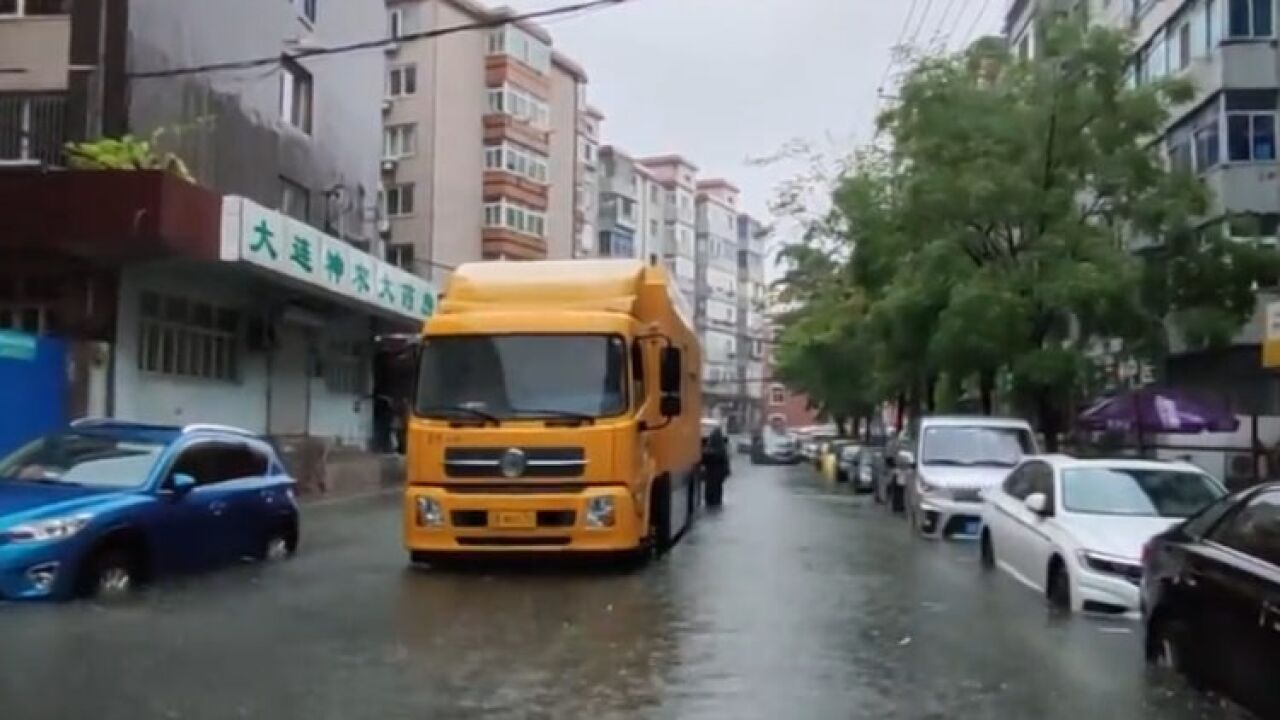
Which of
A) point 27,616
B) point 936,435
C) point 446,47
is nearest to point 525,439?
point 27,616

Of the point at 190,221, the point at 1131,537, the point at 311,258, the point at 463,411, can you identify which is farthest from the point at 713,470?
the point at 1131,537

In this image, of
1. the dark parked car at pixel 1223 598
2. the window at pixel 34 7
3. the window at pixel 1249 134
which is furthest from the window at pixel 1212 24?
the dark parked car at pixel 1223 598

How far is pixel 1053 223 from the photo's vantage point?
2648cm

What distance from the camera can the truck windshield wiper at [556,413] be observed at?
14945mm

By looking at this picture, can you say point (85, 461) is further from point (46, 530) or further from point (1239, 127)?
point (1239, 127)

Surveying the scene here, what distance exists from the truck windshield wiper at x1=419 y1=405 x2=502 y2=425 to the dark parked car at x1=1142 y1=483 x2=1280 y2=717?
21.5 feet

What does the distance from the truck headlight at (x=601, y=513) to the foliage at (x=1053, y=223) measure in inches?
485

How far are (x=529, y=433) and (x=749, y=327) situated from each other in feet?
366

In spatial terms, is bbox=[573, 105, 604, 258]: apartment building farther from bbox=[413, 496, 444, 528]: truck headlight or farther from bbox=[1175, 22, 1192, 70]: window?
bbox=[413, 496, 444, 528]: truck headlight

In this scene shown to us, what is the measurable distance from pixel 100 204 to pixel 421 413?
7.88m

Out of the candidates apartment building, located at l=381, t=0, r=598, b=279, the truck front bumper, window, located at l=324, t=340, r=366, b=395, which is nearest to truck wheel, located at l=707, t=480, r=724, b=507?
window, located at l=324, t=340, r=366, b=395

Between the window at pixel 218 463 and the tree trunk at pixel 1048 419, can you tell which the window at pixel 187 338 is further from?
the tree trunk at pixel 1048 419

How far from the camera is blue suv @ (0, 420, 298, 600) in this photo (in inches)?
490

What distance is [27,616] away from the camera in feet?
38.7
